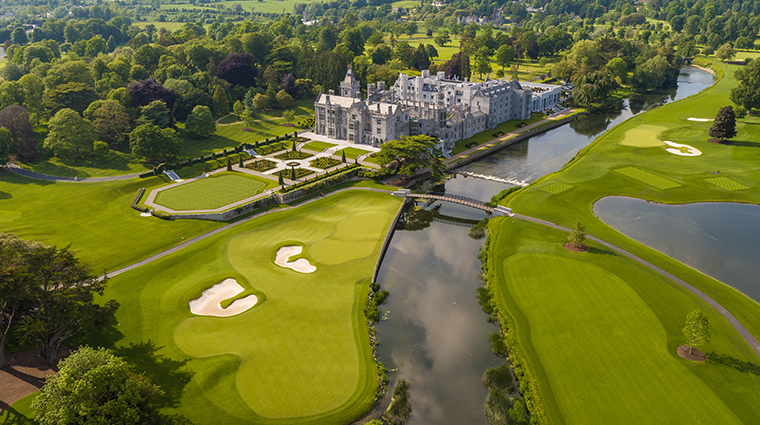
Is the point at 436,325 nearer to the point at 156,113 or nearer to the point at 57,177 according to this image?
the point at 57,177

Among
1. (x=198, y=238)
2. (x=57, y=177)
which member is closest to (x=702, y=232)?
(x=198, y=238)

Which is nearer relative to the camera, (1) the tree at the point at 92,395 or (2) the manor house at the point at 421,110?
(1) the tree at the point at 92,395

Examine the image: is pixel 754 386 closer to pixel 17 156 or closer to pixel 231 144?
pixel 231 144

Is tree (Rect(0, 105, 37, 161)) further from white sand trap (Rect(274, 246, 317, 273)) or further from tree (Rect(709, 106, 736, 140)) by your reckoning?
tree (Rect(709, 106, 736, 140))

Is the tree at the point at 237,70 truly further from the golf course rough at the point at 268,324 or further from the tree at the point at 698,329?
the tree at the point at 698,329

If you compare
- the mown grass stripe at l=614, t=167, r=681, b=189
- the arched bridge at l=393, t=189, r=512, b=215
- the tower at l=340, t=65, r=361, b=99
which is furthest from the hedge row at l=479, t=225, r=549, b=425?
the tower at l=340, t=65, r=361, b=99

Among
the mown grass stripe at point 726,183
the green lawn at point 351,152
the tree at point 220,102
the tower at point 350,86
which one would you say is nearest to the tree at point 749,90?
the mown grass stripe at point 726,183
